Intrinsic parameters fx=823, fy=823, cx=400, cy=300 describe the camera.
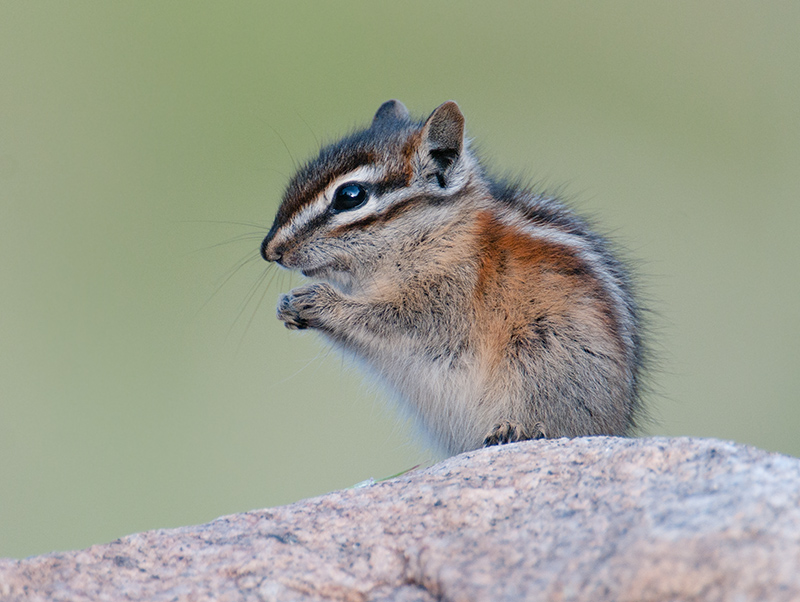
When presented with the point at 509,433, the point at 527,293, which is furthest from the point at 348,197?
the point at 509,433

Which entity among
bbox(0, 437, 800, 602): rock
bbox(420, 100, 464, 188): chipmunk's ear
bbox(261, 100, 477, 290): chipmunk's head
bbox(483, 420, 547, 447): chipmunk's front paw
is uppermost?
bbox(420, 100, 464, 188): chipmunk's ear

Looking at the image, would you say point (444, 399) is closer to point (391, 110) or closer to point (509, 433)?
point (509, 433)

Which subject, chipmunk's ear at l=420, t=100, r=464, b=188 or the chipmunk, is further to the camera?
chipmunk's ear at l=420, t=100, r=464, b=188

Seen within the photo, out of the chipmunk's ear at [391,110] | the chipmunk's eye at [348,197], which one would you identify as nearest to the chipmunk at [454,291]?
the chipmunk's eye at [348,197]

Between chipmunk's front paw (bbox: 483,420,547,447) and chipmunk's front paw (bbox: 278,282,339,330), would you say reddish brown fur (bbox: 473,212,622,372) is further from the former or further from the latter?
chipmunk's front paw (bbox: 278,282,339,330)

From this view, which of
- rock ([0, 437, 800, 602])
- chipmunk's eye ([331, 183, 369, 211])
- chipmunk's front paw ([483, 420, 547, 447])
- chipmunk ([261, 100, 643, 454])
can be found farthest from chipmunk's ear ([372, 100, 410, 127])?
rock ([0, 437, 800, 602])

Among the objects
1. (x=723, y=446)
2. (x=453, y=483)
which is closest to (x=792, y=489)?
(x=723, y=446)

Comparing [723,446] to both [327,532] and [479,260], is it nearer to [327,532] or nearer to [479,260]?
[327,532]

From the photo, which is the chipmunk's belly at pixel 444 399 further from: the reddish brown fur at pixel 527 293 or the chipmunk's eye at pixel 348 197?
the chipmunk's eye at pixel 348 197
